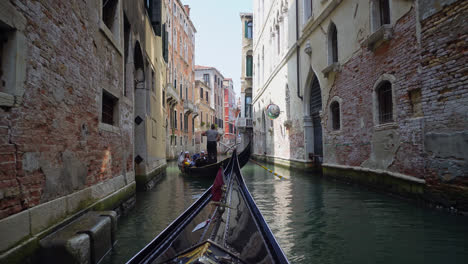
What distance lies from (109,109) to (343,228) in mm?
3398

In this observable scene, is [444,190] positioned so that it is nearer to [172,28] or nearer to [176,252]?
[176,252]

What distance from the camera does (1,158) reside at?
1.76 metres

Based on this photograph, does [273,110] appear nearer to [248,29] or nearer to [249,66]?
[249,66]

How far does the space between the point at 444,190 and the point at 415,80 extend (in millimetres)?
1547

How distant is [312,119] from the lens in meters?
9.22

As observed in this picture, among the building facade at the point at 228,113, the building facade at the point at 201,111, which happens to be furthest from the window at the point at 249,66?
the building facade at the point at 228,113

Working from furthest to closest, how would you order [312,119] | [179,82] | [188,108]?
[188,108] → [179,82] → [312,119]

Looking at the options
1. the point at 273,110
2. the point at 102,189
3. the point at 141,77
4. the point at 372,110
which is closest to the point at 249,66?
the point at 273,110

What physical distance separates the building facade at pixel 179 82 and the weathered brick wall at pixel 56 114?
41.6ft

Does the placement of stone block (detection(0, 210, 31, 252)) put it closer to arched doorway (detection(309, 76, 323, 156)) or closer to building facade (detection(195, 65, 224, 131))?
arched doorway (detection(309, 76, 323, 156))

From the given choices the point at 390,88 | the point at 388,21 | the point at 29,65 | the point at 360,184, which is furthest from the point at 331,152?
the point at 29,65

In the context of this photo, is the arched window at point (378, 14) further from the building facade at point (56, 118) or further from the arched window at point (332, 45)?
the building facade at point (56, 118)

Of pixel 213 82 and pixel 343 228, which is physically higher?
pixel 213 82

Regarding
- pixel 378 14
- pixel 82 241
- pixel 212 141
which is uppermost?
pixel 378 14
